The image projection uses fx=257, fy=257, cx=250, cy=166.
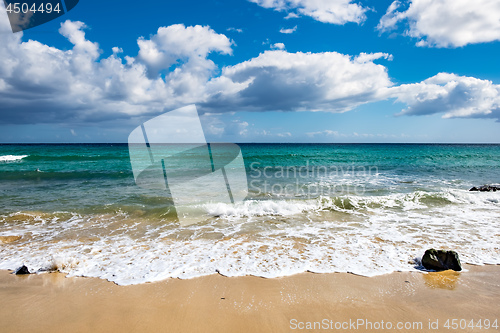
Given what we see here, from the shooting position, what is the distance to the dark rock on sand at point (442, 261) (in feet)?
14.2

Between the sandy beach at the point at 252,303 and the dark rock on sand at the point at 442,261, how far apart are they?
125 mm

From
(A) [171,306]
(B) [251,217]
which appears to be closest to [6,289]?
(A) [171,306]

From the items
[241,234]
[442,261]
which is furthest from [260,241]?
[442,261]

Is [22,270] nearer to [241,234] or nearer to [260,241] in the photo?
[241,234]

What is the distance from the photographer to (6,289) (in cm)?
388

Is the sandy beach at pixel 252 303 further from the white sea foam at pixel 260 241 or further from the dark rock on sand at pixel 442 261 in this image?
the white sea foam at pixel 260 241

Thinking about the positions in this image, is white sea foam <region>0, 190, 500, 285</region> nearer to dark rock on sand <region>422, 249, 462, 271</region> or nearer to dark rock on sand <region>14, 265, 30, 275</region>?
dark rock on sand <region>14, 265, 30, 275</region>

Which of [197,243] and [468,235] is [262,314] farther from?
[468,235]

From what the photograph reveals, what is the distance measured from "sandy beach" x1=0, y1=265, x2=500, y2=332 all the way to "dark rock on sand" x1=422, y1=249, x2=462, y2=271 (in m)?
0.13

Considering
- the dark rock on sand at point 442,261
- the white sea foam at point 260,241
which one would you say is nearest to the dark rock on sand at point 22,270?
the white sea foam at point 260,241

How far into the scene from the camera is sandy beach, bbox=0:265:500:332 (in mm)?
3023

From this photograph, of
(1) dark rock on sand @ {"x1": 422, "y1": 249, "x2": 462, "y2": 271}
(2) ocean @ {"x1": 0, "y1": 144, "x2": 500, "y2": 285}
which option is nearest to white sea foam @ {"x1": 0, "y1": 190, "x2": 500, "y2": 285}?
(2) ocean @ {"x1": 0, "y1": 144, "x2": 500, "y2": 285}

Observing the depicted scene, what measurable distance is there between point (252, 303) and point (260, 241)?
2538mm

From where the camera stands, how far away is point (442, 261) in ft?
14.4
